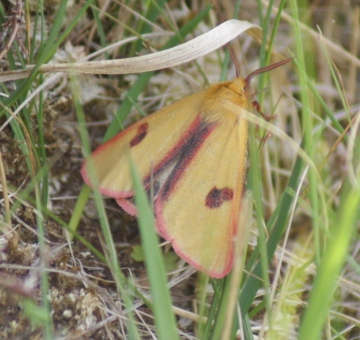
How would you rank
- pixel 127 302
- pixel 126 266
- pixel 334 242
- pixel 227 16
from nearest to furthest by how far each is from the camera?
pixel 334 242
pixel 127 302
pixel 126 266
pixel 227 16

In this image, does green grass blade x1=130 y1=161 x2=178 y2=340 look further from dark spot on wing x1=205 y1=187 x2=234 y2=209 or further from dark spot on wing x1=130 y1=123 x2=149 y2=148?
dark spot on wing x1=130 y1=123 x2=149 y2=148

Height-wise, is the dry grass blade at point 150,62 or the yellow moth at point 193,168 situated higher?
the dry grass blade at point 150,62

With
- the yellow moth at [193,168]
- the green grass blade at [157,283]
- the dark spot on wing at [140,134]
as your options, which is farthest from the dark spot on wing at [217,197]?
the green grass blade at [157,283]

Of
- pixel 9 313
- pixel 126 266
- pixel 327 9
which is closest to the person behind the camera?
pixel 9 313

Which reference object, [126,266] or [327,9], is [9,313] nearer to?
[126,266]

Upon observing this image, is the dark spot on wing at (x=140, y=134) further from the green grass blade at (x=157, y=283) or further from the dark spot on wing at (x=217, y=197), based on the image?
the green grass blade at (x=157, y=283)

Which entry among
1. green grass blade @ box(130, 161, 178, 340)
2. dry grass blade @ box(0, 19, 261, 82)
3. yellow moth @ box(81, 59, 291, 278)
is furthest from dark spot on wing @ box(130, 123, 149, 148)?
green grass blade @ box(130, 161, 178, 340)

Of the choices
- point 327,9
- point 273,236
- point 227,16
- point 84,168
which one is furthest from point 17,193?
point 327,9

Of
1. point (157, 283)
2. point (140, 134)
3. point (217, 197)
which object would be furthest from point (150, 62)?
point (157, 283)
